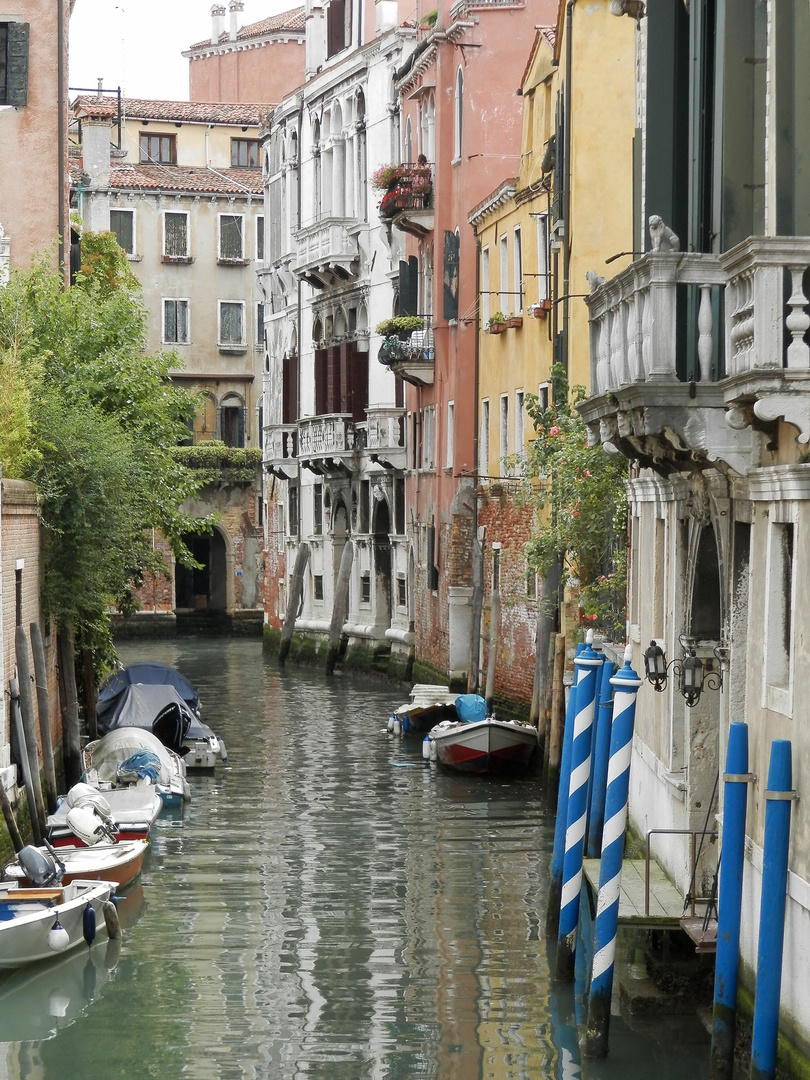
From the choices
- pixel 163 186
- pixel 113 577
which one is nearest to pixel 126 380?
pixel 113 577

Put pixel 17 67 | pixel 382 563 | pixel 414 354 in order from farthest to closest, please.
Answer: pixel 382 563
pixel 414 354
pixel 17 67

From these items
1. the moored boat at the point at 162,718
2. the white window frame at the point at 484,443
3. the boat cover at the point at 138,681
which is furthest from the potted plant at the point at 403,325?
the moored boat at the point at 162,718

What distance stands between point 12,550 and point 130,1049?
18.9 feet

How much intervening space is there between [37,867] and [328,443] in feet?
66.8

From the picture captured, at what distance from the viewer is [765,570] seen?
7.50 meters

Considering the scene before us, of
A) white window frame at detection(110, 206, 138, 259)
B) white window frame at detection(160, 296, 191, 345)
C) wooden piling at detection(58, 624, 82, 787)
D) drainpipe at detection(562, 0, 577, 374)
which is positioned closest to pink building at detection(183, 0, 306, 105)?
white window frame at detection(110, 206, 138, 259)

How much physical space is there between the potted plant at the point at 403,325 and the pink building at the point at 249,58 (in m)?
19.3

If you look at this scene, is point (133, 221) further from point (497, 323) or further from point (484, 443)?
point (497, 323)

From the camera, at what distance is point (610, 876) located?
28.0 ft

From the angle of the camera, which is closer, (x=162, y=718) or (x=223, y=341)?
(x=162, y=718)

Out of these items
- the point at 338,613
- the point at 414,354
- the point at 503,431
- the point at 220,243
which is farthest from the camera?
the point at 220,243

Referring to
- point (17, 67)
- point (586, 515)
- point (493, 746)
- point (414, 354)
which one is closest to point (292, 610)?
point (414, 354)

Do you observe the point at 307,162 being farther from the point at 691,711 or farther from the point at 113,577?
the point at 691,711

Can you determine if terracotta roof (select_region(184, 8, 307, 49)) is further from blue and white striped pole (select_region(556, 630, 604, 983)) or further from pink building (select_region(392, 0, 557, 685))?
blue and white striped pole (select_region(556, 630, 604, 983))
